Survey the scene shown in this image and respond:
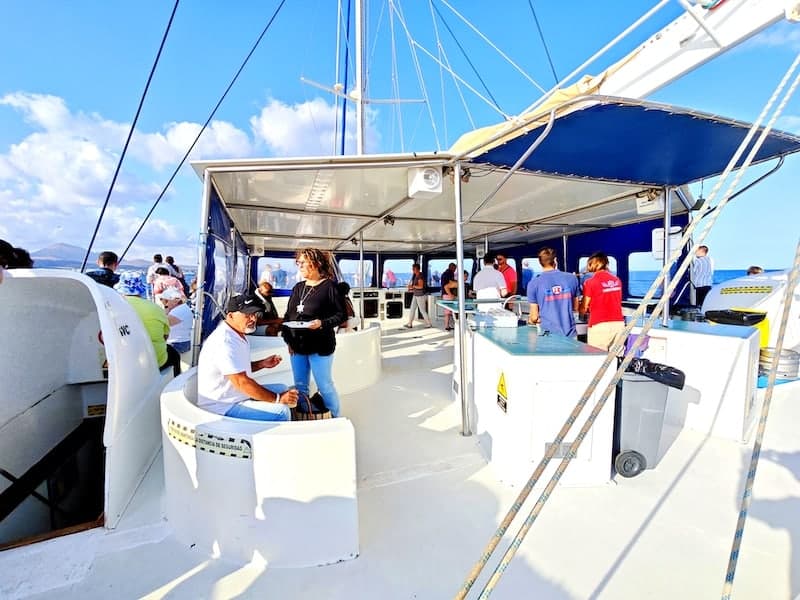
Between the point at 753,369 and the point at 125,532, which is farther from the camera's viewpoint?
the point at 753,369

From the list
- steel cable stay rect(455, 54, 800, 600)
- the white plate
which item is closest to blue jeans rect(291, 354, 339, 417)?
the white plate

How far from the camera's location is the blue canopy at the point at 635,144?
84.0 inches

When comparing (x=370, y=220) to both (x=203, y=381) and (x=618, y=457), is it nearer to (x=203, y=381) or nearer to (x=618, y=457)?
(x=203, y=381)

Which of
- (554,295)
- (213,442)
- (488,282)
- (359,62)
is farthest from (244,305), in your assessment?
(359,62)

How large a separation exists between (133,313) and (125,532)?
131 cm

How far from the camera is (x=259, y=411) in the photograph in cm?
197

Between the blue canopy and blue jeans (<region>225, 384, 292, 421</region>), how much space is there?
7.12 ft

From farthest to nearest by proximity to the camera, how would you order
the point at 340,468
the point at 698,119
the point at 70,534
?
the point at 698,119 < the point at 70,534 < the point at 340,468

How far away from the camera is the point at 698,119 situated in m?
2.16

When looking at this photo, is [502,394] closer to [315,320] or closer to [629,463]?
[629,463]

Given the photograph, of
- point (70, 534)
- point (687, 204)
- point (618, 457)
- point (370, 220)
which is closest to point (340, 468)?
point (70, 534)

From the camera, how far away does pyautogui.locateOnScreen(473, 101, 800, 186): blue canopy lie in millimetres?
2135

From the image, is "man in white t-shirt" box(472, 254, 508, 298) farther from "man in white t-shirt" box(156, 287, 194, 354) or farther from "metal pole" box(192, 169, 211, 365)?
"man in white t-shirt" box(156, 287, 194, 354)

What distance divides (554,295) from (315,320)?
2190 mm
